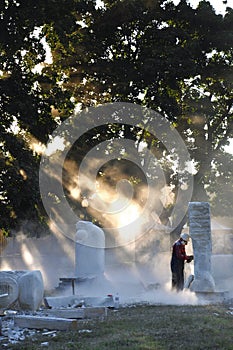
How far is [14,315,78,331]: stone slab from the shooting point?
35.3 ft

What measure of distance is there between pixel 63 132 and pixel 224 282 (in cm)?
1004

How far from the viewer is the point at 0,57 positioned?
66.8ft

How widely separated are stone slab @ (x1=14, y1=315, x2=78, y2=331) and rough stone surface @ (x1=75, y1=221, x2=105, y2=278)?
10458 mm

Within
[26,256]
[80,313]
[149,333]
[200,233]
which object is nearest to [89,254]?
[200,233]


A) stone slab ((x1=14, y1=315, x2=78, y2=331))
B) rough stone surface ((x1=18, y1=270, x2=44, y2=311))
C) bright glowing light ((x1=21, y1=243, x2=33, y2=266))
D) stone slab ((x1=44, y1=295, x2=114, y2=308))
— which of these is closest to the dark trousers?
stone slab ((x1=44, y1=295, x2=114, y2=308))

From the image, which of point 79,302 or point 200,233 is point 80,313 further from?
point 200,233

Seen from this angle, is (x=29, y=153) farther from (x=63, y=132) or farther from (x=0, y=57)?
(x=63, y=132)

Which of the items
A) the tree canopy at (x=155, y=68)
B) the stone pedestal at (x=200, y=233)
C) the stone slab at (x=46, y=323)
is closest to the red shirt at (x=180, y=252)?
the stone pedestal at (x=200, y=233)

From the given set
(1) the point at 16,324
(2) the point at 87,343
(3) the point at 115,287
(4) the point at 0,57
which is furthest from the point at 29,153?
(2) the point at 87,343

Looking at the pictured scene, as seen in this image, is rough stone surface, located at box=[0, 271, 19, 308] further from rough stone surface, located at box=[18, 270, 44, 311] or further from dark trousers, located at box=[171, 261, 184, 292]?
dark trousers, located at box=[171, 261, 184, 292]

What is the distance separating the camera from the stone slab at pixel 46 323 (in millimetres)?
10773

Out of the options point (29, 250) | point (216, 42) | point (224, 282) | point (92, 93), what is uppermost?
point (216, 42)

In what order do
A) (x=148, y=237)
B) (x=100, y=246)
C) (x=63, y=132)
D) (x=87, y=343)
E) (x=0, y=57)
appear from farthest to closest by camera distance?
(x=148, y=237), (x=63, y=132), (x=100, y=246), (x=0, y=57), (x=87, y=343)

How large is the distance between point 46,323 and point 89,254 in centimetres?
1110
